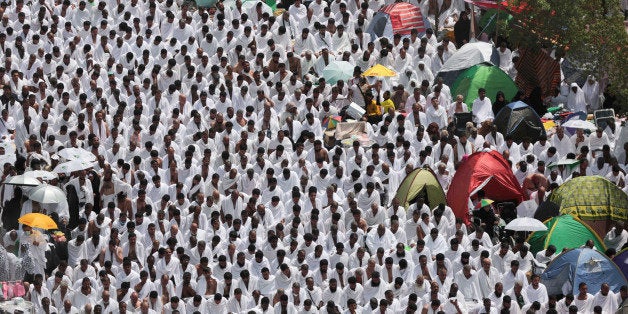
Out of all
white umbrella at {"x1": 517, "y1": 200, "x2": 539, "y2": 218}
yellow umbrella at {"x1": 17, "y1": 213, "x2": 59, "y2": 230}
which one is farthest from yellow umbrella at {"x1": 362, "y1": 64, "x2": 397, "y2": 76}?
yellow umbrella at {"x1": 17, "y1": 213, "x2": 59, "y2": 230}

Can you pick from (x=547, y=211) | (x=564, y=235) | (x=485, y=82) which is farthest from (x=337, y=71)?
(x=564, y=235)

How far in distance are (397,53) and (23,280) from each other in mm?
10597

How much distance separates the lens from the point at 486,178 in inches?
1494

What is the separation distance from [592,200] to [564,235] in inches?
50.9

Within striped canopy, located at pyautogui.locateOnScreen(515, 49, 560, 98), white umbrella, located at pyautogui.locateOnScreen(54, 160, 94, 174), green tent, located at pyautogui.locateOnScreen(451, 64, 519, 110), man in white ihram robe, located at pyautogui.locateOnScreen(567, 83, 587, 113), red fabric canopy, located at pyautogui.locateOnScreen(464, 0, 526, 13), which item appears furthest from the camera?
red fabric canopy, located at pyautogui.locateOnScreen(464, 0, 526, 13)

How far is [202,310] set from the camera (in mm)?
34688

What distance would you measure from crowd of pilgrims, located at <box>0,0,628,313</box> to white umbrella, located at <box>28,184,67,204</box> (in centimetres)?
52

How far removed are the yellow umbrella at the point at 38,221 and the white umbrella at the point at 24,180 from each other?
975 millimetres

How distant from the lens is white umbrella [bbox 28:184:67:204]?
36.1 m

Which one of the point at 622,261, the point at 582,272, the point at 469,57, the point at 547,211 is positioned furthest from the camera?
the point at 469,57

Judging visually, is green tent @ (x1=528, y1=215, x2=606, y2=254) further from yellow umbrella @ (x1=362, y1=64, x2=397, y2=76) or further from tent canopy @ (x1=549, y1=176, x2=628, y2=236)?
yellow umbrella @ (x1=362, y1=64, x2=397, y2=76)

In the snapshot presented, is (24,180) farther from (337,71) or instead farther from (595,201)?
(595,201)

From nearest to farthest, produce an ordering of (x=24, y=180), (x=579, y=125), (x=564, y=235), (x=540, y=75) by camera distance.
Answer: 1. (x=24, y=180)
2. (x=564, y=235)
3. (x=579, y=125)
4. (x=540, y=75)

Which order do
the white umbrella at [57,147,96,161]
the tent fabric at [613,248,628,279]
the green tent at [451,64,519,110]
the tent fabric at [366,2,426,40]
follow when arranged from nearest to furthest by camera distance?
the tent fabric at [613,248,628,279] → the white umbrella at [57,147,96,161] → the green tent at [451,64,519,110] → the tent fabric at [366,2,426,40]
